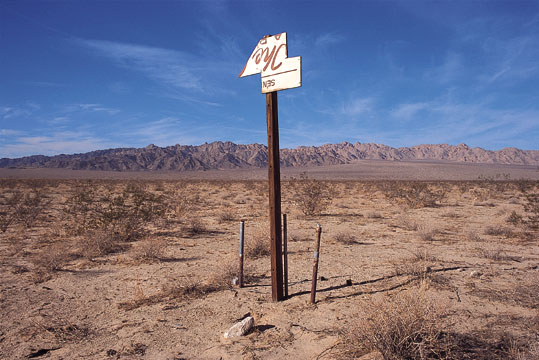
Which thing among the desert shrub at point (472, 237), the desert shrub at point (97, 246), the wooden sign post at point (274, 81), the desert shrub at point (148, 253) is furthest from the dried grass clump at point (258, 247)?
the desert shrub at point (472, 237)

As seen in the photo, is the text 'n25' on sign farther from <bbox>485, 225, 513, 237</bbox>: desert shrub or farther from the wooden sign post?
<bbox>485, 225, 513, 237</bbox>: desert shrub

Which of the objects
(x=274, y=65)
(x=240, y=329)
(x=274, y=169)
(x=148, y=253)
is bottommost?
(x=240, y=329)

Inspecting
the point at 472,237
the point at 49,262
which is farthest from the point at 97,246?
the point at 472,237

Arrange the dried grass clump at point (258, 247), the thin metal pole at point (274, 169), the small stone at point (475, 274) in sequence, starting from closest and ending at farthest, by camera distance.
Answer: the thin metal pole at point (274, 169), the small stone at point (475, 274), the dried grass clump at point (258, 247)

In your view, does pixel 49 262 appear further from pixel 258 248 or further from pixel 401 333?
pixel 401 333

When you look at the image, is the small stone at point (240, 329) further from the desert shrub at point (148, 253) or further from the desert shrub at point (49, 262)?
the desert shrub at point (49, 262)

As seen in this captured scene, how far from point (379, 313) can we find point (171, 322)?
2.97m

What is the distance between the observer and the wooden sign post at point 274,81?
4.67 metres

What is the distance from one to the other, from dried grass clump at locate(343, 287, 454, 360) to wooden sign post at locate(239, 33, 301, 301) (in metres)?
1.83

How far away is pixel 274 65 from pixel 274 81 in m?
0.23

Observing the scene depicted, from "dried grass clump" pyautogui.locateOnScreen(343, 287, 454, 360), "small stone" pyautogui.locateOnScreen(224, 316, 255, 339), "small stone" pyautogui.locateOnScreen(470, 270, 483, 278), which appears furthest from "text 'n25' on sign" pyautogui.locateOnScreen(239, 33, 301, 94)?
"small stone" pyautogui.locateOnScreen(470, 270, 483, 278)

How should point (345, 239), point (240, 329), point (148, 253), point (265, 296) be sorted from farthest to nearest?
point (345, 239) → point (148, 253) → point (265, 296) → point (240, 329)

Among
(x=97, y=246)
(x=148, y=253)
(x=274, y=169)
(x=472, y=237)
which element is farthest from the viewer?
(x=472, y=237)

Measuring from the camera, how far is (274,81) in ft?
15.8
